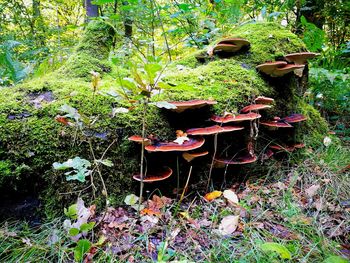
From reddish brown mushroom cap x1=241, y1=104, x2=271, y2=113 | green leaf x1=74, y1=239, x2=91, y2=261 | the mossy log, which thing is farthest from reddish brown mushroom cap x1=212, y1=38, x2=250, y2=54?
green leaf x1=74, y1=239, x2=91, y2=261

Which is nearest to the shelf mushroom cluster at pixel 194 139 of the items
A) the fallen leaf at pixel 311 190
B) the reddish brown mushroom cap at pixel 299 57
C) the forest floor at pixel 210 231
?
the forest floor at pixel 210 231

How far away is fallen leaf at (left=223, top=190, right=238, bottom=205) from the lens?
2197mm

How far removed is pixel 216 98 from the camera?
8.54 ft

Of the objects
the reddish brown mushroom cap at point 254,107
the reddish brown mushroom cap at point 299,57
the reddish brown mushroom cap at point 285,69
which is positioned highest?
the reddish brown mushroom cap at point 299,57

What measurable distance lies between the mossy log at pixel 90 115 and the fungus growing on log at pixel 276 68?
0.30ft

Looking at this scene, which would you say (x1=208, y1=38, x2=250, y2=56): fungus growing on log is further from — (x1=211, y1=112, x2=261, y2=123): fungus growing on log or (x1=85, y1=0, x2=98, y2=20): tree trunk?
(x1=85, y1=0, x2=98, y2=20): tree trunk

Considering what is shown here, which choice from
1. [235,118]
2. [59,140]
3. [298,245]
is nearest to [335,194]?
[298,245]

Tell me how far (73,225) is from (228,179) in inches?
57.5

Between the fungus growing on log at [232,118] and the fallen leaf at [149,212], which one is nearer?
the fallen leaf at [149,212]

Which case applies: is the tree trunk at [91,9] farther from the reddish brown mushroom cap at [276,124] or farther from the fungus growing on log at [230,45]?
the reddish brown mushroom cap at [276,124]

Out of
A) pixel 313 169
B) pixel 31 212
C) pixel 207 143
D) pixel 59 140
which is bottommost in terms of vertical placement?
pixel 313 169

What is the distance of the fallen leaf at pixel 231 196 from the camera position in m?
2.20

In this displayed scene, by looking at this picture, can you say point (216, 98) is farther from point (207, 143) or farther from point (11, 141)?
point (11, 141)

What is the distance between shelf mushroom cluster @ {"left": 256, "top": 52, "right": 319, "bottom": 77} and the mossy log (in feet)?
0.36
